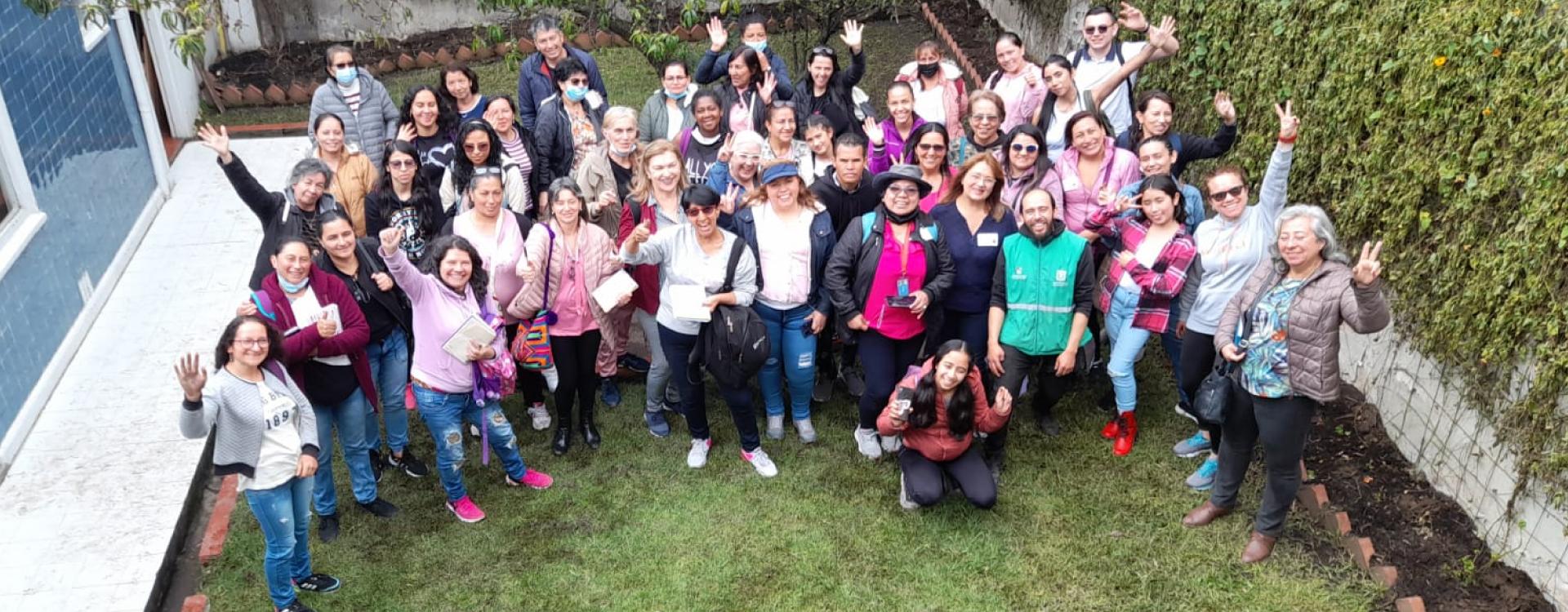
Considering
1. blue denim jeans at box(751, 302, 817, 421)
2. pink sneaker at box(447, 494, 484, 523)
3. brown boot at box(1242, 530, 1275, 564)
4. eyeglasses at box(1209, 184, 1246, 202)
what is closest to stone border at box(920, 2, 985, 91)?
blue denim jeans at box(751, 302, 817, 421)

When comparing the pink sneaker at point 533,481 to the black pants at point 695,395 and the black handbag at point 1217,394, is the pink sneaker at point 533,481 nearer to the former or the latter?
the black pants at point 695,395

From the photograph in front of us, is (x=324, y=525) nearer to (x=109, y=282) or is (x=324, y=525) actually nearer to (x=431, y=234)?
(x=431, y=234)

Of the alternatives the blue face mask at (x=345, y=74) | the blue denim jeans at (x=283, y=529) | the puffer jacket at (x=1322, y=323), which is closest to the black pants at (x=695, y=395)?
the blue denim jeans at (x=283, y=529)

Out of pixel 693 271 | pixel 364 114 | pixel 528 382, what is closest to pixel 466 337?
pixel 693 271

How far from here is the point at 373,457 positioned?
6141 millimetres

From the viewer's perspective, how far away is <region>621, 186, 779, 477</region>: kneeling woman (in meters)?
5.73

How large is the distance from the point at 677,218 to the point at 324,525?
7.64 feet

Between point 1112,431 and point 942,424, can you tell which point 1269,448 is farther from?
point 942,424

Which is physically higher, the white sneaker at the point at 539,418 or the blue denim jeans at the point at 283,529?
the blue denim jeans at the point at 283,529

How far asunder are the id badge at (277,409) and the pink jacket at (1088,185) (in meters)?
3.95

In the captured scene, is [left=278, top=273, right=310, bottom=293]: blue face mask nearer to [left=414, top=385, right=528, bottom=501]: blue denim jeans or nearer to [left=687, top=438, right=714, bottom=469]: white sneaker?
[left=414, top=385, right=528, bottom=501]: blue denim jeans

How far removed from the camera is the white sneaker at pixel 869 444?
20.6 feet

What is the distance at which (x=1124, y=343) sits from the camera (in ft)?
19.9

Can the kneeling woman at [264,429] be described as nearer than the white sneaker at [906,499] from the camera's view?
Yes
